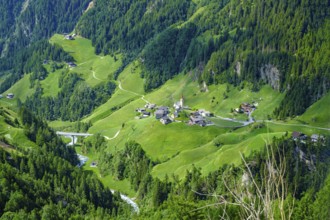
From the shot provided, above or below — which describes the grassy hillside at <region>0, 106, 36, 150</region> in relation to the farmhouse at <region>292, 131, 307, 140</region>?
below

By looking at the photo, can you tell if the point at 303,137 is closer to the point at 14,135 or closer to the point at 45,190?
the point at 45,190

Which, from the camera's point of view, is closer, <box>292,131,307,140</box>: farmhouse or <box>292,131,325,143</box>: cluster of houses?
<box>292,131,325,143</box>: cluster of houses

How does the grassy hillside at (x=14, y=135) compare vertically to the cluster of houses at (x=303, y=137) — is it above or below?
below

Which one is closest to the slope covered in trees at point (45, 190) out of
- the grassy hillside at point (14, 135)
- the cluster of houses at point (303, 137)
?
the grassy hillside at point (14, 135)

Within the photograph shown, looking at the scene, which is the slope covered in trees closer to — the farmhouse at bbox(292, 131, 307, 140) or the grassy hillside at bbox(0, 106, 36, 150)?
the grassy hillside at bbox(0, 106, 36, 150)

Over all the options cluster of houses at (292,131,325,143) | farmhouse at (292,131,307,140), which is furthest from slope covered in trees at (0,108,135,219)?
cluster of houses at (292,131,325,143)

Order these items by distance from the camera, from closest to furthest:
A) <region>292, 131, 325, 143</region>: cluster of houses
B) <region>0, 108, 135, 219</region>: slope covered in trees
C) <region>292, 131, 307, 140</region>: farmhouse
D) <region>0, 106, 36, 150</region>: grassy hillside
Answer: <region>0, 108, 135, 219</region>: slope covered in trees
<region>292, 131, 325, 143</region>: cluster of houses
<region>292, 131, 307, 140</region>: farmhouse
<region>0, 106, 36, 150</region>: grassy hillside

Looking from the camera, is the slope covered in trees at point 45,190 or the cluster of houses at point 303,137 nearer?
the slope covered in trees at point 45,190

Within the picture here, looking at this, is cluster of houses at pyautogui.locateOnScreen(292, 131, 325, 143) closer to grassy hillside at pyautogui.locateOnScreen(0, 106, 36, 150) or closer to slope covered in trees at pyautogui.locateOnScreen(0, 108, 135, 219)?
slope covered in trees at pyautogui.locateOnScreen(0, 108, 135, 219)

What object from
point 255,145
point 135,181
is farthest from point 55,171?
point 255,145

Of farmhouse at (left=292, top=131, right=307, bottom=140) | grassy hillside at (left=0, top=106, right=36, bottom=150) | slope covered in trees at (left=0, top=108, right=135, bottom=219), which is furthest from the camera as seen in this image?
grassy hillside at (left=0, top=106, right=36, bottom=150)

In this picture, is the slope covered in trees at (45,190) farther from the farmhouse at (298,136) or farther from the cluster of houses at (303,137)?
the cluster of houses at (303,137)
